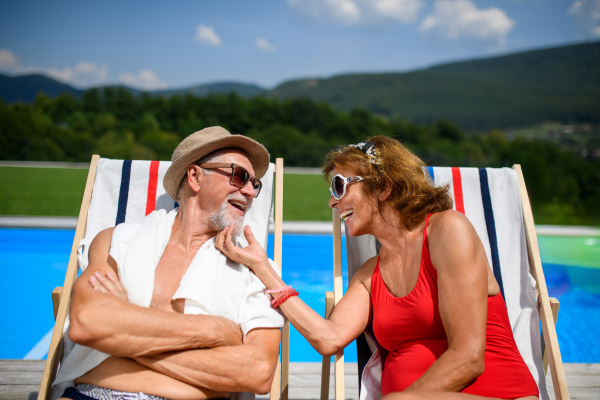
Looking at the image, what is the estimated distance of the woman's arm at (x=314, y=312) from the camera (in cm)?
175

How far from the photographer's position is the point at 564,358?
4.01 meters

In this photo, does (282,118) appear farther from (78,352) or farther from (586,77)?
(586,77)

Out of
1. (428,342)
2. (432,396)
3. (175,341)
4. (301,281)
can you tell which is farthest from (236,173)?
(301,281)

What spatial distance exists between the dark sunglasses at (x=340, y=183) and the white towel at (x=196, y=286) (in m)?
0.58

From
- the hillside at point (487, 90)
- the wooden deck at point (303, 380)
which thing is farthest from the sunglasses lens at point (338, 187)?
the hillside at point (487, 90)

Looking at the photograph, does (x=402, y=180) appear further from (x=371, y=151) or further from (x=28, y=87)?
(x=28, y=87)

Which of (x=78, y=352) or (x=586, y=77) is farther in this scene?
(x=586, y=77)

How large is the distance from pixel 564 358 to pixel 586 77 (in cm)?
9651

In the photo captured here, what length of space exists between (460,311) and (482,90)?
101 metres

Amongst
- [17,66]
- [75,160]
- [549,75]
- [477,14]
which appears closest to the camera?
[75,160]

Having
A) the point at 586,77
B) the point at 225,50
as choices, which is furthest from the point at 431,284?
the point at 586,77

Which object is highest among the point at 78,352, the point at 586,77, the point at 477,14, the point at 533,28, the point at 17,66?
the point at 477,14

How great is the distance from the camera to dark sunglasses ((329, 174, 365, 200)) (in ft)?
6.23

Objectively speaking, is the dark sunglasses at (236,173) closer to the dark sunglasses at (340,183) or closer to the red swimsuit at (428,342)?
the dark sunglasses at (340,183)
